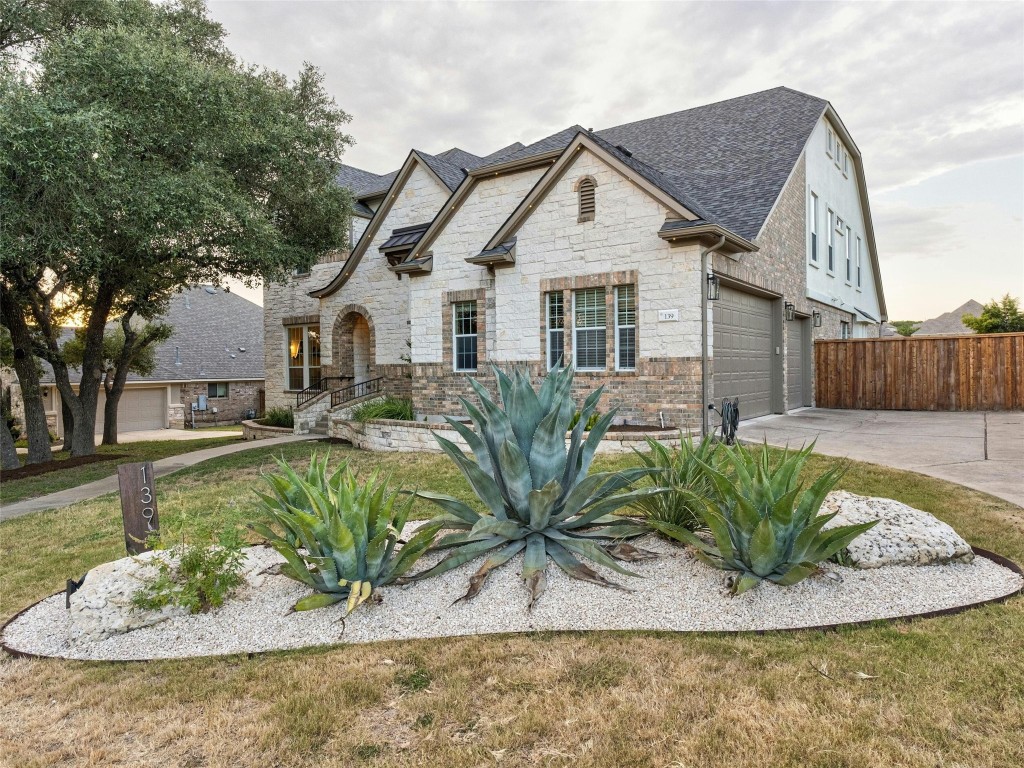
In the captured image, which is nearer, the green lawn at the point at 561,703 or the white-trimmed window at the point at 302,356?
the green lawn at the point at 561,703

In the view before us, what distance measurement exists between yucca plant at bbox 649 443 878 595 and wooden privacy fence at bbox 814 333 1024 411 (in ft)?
50.7

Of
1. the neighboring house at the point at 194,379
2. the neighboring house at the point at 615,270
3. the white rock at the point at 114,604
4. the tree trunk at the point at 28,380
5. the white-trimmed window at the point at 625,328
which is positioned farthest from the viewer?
the neighboring house at the point at 194,379

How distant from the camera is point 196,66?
11.0 meters

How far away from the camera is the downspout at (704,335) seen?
11.0 metres

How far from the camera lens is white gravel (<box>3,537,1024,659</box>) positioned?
3736 millimetres

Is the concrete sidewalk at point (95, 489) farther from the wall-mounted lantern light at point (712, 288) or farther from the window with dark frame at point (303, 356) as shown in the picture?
the wall-mounted lantern light at point (712, 288)

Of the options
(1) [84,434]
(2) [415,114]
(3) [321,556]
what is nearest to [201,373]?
(1) [84,434]

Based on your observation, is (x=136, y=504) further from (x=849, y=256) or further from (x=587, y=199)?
(x=849, y=256)

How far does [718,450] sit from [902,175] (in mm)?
23472

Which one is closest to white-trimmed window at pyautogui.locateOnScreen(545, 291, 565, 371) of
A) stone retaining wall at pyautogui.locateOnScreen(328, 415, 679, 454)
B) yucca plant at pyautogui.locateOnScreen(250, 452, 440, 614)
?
stone retaining wall at pyautogui.locateOnScreen(328, 415, 679, 454)

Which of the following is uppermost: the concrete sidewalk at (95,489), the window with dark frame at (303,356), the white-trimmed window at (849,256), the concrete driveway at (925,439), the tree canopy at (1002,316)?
the white-trimmed window at (849,256)

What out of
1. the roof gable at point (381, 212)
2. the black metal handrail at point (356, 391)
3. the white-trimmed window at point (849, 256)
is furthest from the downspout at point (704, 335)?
the white-trimmed window at point (849, 256)

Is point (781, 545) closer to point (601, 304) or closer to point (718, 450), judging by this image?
point (718, 450)

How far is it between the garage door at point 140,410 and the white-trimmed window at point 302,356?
15.8 m
